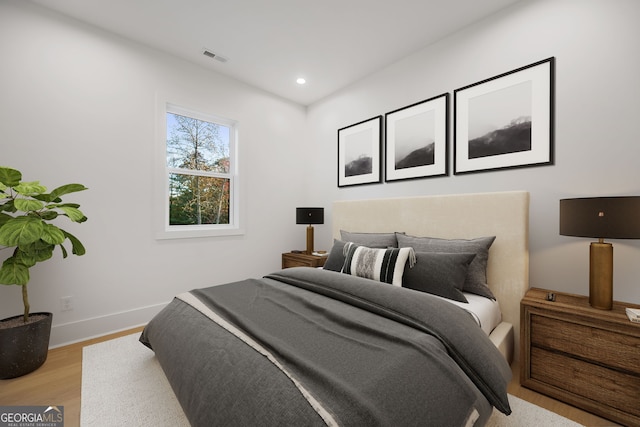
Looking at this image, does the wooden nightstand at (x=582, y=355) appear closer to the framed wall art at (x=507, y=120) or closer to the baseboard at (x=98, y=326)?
the framed wall art at (x=507, y=120)

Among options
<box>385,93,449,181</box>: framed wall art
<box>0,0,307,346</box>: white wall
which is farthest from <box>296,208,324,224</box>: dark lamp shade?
<box>385,93,449,181</box>: framed wall art

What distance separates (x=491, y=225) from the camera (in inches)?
84.4

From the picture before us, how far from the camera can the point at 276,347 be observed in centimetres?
114

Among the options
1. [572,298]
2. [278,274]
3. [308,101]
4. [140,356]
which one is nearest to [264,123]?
[308,101]

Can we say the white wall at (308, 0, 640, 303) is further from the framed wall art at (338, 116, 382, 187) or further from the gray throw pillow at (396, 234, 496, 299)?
the framed wall art at (338, 116, 382, 187)

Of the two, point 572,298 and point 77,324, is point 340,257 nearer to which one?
point 572,298

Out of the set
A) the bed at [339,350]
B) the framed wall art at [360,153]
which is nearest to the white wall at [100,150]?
the bed at [339,350]

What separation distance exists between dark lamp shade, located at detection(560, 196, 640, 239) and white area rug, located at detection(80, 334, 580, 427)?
1.04 metres

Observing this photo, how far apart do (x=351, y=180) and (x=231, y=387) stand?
2.79 meters

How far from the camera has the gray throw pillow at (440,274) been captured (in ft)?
6.08

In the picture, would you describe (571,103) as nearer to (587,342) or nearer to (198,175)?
(587,342)

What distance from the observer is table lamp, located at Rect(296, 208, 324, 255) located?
3422 millimetres

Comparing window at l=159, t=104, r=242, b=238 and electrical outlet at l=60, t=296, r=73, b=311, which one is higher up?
window at l=159, t=104, r=242, b=238

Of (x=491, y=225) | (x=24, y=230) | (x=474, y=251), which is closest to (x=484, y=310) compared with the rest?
(x=474, y=251)
